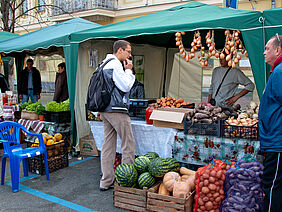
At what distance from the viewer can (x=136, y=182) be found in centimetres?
375

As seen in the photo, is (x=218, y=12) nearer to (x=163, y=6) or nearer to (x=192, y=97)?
(x=192, y=97)

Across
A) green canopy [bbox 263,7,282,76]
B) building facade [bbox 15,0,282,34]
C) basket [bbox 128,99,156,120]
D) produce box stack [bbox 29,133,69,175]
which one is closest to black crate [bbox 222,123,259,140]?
green canopy [bbox 263,7,282,76]

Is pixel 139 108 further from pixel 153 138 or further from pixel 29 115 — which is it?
pixel 29 115

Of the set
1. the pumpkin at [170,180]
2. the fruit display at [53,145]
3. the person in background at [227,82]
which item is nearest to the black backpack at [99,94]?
the pumpkin at [170,180]

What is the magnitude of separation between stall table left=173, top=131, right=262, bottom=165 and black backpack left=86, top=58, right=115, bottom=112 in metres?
1.11

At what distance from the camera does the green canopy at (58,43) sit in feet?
19.5

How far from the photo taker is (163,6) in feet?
44.5

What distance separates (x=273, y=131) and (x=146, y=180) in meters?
1.61

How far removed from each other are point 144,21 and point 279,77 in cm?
332

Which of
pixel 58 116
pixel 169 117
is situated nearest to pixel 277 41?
pixel 169 117

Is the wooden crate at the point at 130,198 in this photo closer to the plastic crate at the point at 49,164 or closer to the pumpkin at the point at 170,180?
the pumpkin at the point at 170,180

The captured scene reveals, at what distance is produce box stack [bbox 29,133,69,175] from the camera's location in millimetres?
5035

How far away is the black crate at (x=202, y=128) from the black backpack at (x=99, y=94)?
1.11 metres

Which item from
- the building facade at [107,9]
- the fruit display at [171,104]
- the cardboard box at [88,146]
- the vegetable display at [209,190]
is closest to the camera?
the vegetable display at [209,190]
